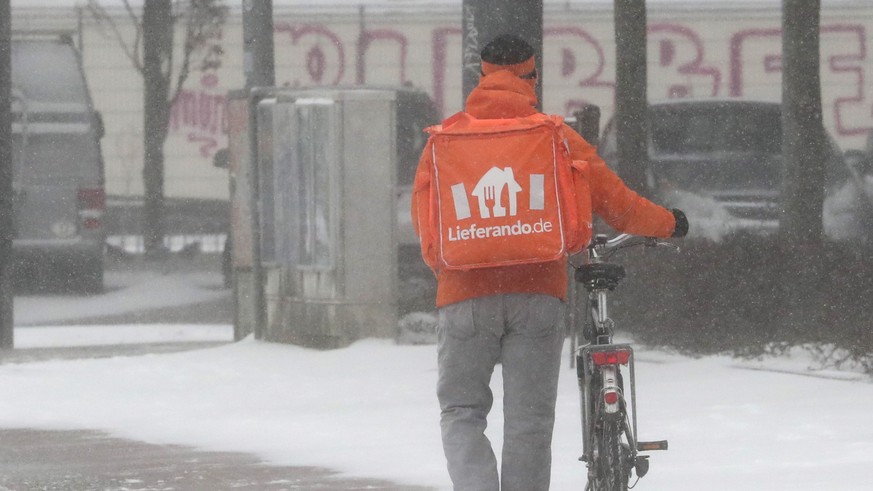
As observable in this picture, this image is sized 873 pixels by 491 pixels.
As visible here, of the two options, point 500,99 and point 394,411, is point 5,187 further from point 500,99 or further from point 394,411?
point 500,99

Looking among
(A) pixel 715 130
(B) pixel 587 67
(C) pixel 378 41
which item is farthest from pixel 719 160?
(C) pixel 378 41

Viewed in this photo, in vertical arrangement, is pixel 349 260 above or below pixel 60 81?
below

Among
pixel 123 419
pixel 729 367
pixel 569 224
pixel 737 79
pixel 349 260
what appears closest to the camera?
pixel 569 224

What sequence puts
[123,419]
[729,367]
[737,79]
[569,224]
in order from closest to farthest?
[569,224] < [123,419] < [729,367] < [737,79]

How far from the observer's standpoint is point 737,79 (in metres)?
25.5

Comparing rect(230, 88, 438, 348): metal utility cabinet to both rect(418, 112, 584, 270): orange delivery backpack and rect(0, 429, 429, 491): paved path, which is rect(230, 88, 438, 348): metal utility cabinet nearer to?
rect(0, 429, 429, 491): paved path

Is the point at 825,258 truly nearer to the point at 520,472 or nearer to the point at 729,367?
the point at 729,367

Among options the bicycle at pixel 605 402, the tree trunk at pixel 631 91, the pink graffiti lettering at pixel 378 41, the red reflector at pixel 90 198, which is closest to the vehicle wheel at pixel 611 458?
the bicycle at pixel 605 402

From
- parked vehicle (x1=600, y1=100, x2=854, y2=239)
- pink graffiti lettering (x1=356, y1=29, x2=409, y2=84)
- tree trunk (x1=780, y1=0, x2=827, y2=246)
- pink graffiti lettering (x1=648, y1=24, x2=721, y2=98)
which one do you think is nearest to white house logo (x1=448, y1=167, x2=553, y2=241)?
tree trunk (x1=780, y1=0, x2=827, y2=246)

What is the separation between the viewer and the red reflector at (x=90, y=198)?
18.6 m

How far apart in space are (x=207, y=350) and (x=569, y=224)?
7656 mm

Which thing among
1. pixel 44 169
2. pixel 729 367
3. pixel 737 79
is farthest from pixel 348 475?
pixel 737 79

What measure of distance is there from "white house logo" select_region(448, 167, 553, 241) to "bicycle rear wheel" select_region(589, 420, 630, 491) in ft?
2.33

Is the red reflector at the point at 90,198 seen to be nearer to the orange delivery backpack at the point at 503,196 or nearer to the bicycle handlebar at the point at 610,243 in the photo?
the bicycle handlebar at the point at 610,243
